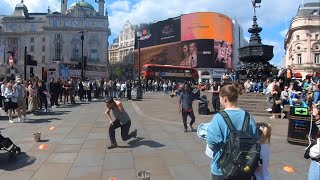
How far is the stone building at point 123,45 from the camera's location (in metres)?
139

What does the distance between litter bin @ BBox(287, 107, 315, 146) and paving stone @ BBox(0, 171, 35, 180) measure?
605cm

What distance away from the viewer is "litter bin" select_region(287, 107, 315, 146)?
896 cm

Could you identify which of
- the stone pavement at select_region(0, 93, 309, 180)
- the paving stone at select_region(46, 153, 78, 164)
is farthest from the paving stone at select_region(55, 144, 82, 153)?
the paving stone at select_region(46, 153, 78, 164)

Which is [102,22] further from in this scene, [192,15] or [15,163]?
[15,163]

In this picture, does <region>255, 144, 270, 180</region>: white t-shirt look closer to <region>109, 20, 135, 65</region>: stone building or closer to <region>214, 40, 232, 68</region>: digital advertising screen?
<region>214, 40, 232, 68</region>: digital advertising screen

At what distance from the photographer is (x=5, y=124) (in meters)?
13.0

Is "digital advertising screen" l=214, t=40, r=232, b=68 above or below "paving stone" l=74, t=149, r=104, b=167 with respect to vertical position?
above

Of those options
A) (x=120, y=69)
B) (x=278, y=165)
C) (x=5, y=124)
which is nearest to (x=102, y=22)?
(x=120, y=69)

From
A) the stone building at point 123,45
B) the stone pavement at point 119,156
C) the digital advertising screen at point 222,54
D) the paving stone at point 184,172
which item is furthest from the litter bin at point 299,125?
the stone building at point 123,45

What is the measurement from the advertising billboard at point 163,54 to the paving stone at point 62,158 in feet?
276

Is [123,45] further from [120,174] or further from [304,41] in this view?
[120,174]

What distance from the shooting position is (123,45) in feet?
479

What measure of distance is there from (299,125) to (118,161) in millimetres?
4545

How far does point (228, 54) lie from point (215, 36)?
236 inches
